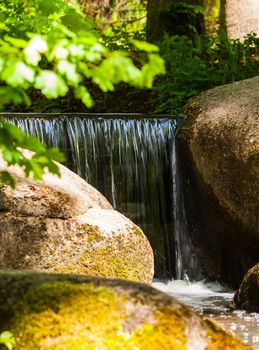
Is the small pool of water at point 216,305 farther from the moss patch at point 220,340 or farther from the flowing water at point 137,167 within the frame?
the moss patch at point 220,340

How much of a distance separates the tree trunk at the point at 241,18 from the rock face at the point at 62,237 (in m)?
9.80

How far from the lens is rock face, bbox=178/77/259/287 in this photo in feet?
26.8

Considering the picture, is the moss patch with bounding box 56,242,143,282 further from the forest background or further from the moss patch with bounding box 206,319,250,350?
the moss patch with bounding box 206,319,250,350

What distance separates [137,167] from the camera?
9.34 metres

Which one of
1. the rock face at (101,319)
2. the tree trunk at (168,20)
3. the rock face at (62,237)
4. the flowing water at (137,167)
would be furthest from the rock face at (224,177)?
the rock face at (101,319)

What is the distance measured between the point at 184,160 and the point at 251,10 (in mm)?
6965

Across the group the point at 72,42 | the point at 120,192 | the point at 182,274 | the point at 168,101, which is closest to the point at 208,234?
the point at 182,274

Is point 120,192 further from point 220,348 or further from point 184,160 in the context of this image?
point 220,348

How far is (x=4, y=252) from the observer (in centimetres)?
612

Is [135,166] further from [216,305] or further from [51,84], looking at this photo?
[51,84]

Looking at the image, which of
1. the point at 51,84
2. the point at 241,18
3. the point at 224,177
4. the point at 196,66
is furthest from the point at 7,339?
the point at 241,18

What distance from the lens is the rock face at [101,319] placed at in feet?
9.45

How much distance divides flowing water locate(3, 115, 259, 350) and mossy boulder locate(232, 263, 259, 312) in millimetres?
2382

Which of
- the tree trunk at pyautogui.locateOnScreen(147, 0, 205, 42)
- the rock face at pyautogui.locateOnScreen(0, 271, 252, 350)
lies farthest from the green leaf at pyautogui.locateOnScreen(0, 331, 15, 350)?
the tree trunk at pyautogui.locateOnScreen(147, 0, 205, 42)
